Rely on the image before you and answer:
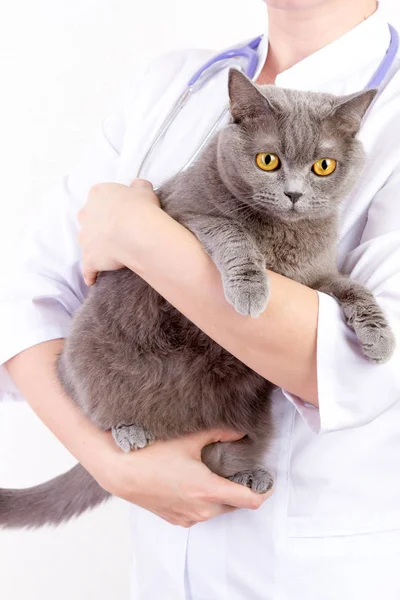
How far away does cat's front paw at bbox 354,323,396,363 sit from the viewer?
938mm

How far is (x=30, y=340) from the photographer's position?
4.31 feet

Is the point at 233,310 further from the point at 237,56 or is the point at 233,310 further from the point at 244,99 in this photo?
the point at 237,56

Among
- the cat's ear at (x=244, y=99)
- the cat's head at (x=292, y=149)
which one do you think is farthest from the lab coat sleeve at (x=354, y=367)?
the cat's ear at (x=244, y=99)

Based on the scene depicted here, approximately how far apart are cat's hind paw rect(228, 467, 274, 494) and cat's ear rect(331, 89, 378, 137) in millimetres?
535

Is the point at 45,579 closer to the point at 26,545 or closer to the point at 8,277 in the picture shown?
the point at 26,545

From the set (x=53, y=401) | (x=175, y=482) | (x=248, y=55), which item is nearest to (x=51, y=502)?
(x=53, y=401)

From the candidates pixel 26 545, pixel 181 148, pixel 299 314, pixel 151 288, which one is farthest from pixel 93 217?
pixel 26 545

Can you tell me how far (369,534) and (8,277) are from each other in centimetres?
79

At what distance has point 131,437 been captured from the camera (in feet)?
3.81

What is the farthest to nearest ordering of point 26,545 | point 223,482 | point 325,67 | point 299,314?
point 26,545
point 325,67
point 223,482
point 299,314

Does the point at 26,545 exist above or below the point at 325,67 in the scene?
below

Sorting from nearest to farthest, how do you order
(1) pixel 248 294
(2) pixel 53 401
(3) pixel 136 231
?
(1) pixel 248 294, (3) pixel 136 231, (2) pixel 53 401

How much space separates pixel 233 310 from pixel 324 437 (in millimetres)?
288

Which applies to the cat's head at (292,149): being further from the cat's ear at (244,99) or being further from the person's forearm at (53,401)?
the person's forearm at (53,401)
